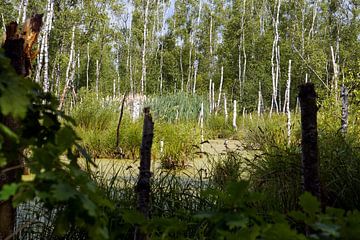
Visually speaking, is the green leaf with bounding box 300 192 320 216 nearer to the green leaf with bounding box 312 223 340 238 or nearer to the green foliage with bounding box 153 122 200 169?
the green leaf with bounding box 312 223 340 238

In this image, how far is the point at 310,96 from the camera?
1673mm

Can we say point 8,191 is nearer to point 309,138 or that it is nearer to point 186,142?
point 309,138

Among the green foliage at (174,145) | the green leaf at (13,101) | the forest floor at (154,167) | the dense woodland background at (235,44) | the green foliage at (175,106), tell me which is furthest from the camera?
the dense woodland background at (235,44)

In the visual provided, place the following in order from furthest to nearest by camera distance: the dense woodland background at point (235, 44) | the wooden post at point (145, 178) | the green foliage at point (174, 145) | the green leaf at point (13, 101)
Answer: the dense woodland background at point (235, 44) < the green foliage at point (174, 145) < the wooden post at point (145, 178) < the green leaf at point (13, 101)

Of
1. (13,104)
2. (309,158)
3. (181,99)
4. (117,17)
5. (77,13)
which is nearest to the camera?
(13,104)

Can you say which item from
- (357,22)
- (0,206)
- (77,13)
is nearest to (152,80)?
(77,13)

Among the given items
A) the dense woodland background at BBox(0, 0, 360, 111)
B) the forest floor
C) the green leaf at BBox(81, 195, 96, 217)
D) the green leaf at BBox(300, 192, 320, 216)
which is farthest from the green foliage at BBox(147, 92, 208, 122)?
the green leaf at BBox(81, 195, 96, 217)

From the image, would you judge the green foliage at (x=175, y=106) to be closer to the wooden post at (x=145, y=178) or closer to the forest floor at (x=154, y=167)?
the forest floor at (x=154, y=167)

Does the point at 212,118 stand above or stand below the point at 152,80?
below

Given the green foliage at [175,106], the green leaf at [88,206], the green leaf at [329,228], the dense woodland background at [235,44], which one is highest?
the dense woodland background at [235,44]

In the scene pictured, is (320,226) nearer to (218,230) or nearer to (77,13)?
(218,230)

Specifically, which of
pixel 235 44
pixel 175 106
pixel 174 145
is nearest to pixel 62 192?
pixel 174 145

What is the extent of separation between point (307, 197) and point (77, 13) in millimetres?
21589

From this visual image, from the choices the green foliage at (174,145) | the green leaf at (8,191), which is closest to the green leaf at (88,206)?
the green leaf at (8,191)
